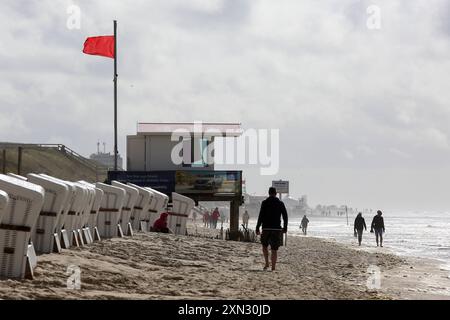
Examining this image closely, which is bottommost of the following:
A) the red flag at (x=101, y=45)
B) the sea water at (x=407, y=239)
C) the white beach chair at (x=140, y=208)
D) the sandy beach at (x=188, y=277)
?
the sea water at (x=407, y=239)

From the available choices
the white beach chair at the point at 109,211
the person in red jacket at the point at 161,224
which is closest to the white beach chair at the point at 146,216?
the person in red jacket at the point at 161,224

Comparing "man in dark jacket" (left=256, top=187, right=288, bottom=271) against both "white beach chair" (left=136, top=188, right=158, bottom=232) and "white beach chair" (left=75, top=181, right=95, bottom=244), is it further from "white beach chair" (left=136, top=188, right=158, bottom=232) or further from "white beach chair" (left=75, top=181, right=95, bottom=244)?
"white beach chair" (left=136, top=188, right=158, bottom=232)

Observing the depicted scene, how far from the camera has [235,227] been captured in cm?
3462

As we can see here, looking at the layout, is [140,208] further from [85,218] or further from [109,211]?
[85,218]

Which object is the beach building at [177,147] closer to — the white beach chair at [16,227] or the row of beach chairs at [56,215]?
the row of beach chairs at [56,215]

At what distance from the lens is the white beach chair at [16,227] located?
10461mm

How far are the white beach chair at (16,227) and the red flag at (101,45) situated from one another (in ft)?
82.1

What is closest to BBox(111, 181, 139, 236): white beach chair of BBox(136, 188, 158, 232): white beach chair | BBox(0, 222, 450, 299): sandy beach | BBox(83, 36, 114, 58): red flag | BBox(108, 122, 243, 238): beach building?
BBox(0, 222, 450, 299): sandy beach

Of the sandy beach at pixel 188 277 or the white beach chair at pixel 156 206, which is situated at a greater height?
the white beach chair at pixel 156 206

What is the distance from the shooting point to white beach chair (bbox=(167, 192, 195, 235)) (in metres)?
27.6

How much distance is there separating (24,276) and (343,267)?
1179 centimetres

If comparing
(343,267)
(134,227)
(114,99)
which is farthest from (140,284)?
(114,99)
